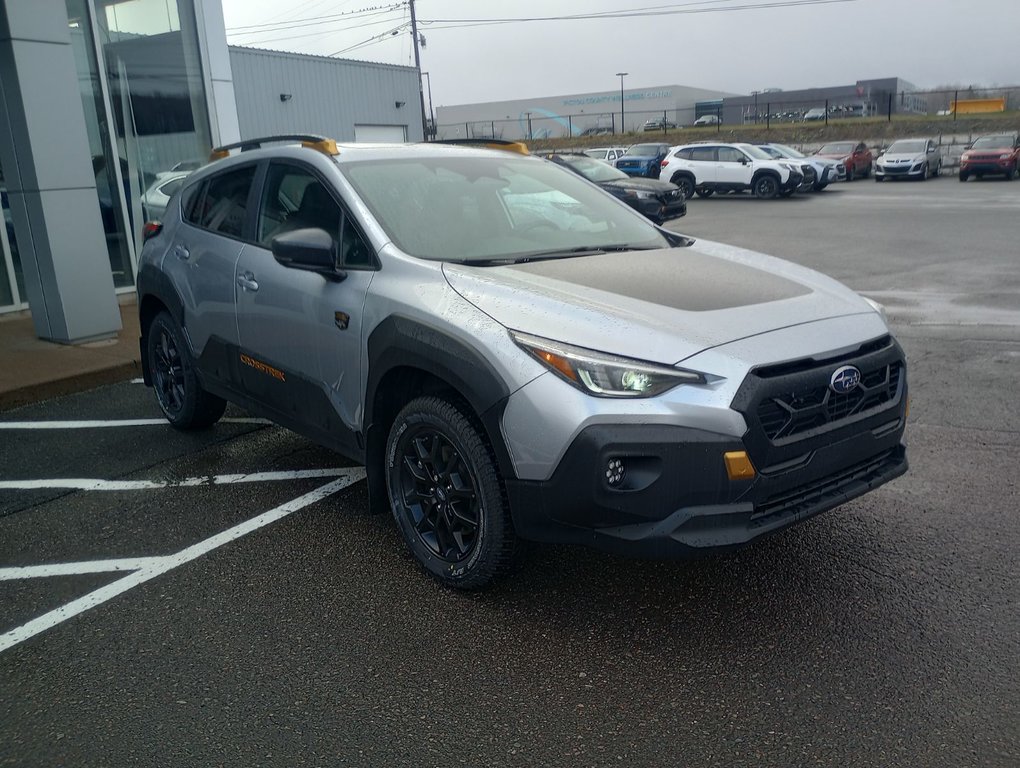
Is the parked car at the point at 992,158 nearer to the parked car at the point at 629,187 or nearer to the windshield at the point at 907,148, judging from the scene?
the windshield at the point at 907,148

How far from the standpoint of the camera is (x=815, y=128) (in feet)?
154

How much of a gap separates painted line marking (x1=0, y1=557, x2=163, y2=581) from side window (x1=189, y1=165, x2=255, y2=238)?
71.5 inches

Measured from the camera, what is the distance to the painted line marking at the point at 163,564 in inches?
135

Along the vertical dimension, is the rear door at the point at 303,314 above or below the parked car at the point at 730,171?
above

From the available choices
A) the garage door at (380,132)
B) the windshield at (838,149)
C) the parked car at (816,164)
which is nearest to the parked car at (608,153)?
the windshield at (838,149)

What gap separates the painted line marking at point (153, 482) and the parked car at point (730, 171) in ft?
75.3

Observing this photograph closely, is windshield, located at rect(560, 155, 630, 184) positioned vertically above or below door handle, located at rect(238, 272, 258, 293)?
below

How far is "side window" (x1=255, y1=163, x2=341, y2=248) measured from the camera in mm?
4164

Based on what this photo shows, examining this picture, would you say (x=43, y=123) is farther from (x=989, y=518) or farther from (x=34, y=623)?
(x=989, y=518)

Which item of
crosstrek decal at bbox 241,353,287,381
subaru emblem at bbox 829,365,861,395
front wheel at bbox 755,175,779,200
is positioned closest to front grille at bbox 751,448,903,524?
subaru emblem at bbox 829,365,861,395

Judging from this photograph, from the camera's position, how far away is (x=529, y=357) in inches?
121

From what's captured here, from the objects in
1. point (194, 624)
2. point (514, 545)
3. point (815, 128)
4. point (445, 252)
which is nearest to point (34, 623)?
point (194, 624)

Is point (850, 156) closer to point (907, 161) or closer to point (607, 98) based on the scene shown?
point (907, 161)

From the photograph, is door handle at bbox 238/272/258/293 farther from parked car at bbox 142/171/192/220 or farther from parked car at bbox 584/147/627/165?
parked car at bbox 584/147/627/165
